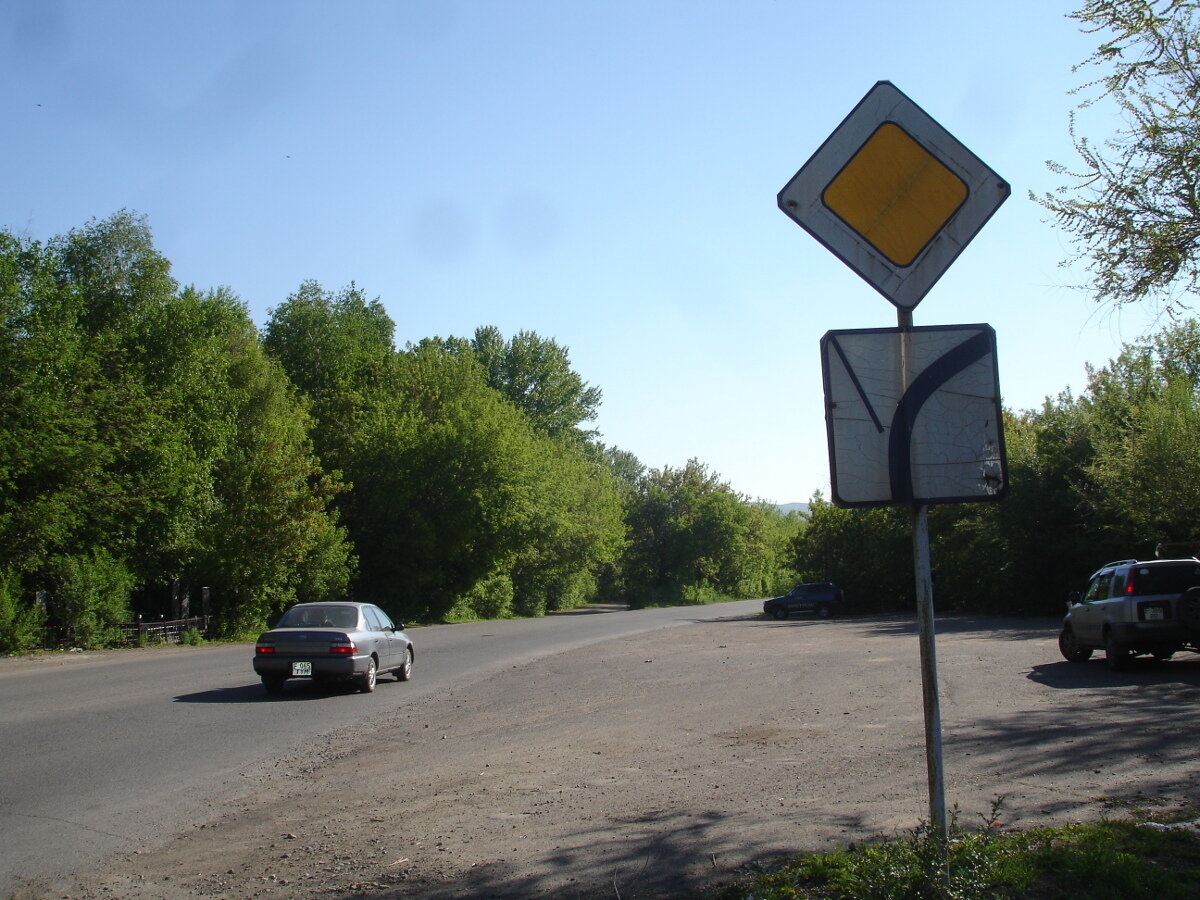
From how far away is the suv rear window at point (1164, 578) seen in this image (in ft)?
51.6

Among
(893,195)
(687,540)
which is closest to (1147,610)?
(893,195)

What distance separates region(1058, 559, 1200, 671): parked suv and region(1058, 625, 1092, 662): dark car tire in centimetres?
114

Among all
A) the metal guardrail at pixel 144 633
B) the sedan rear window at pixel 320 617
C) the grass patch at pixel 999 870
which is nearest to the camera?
the grass patch at pixel 999 870

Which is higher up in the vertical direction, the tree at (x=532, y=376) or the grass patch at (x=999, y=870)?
the tree at (x=532, y=376)

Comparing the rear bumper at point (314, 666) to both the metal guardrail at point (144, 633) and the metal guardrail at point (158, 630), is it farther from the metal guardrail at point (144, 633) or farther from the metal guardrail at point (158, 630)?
the metal guardrail at point (158, 630)

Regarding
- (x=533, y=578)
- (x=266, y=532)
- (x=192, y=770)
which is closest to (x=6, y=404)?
(x=266, y=532)

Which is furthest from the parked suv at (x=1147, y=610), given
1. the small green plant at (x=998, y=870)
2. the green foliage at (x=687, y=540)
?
the green foliage at (x=687, y=540)

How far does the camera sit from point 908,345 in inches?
160

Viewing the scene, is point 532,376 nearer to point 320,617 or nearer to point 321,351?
point 321,351

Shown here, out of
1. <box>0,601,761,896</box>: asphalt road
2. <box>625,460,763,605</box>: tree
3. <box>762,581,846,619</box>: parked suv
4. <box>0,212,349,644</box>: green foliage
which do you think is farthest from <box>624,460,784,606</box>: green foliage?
<box>0,601,761,896</box>: asphalt road

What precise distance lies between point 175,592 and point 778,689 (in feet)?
104

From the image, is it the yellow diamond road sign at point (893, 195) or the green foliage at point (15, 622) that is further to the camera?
the green foliage at point (15, 622)

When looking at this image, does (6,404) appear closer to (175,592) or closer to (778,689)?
(175,592)

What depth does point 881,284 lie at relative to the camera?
4070 mm
